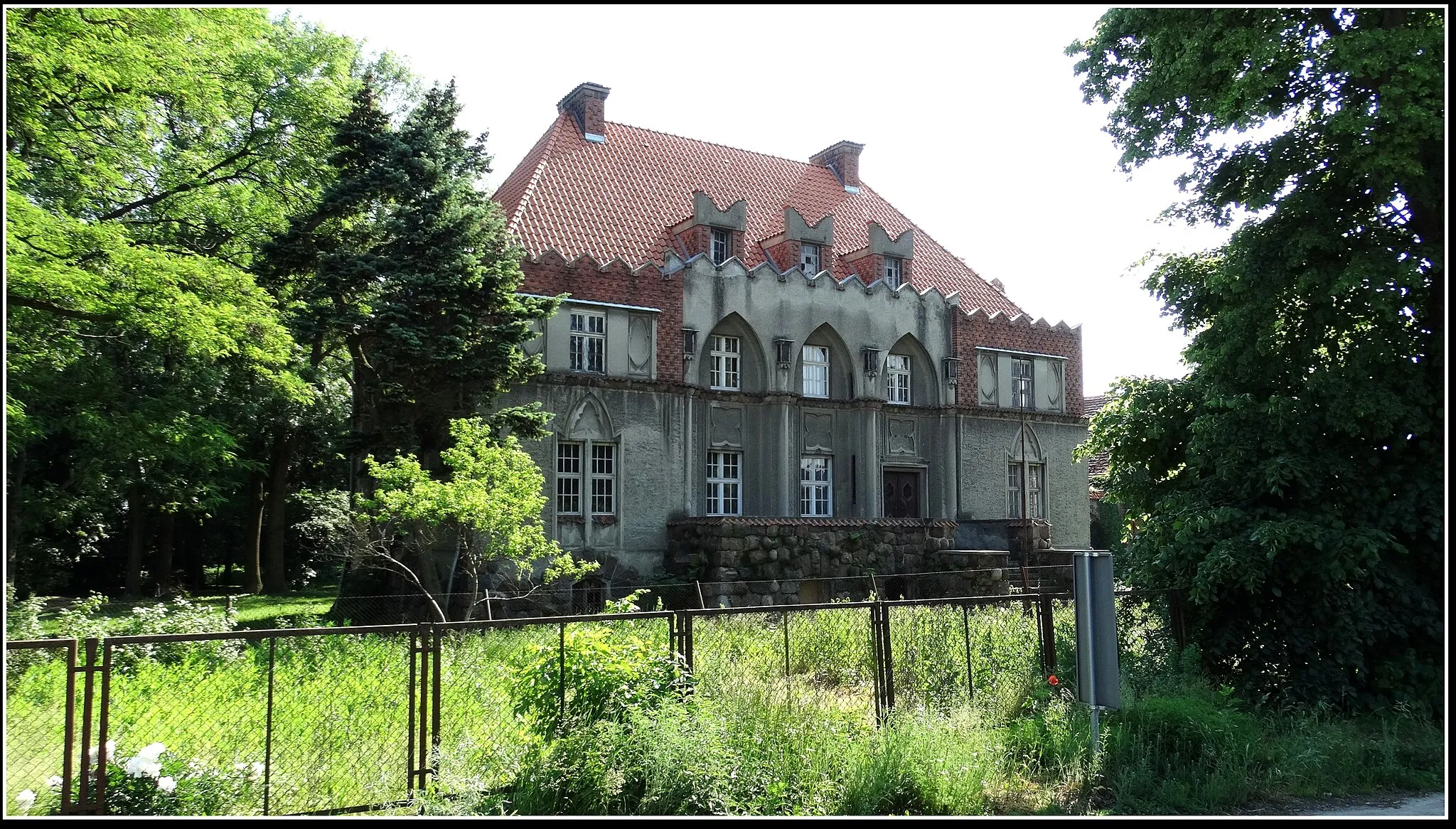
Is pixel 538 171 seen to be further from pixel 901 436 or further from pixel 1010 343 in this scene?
pixel 1010 343

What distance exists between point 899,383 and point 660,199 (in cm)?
889

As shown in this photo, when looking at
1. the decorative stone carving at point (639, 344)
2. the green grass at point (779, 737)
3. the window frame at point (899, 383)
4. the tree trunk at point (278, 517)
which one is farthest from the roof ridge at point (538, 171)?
the green grass at point (779, 737)

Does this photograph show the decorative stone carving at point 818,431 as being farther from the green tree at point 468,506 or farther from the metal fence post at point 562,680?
the metal fence post at point 562,680

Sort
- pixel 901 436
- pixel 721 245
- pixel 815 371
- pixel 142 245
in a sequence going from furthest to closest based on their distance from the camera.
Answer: pixel 901 436 → pixel 815 371 → pixel 721 245 → pixel 142 245

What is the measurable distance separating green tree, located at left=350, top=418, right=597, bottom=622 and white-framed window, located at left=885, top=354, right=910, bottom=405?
1348cm

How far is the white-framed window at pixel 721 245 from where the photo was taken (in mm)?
28406

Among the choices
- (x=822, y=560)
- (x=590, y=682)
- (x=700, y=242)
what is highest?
(x=700, y=242)

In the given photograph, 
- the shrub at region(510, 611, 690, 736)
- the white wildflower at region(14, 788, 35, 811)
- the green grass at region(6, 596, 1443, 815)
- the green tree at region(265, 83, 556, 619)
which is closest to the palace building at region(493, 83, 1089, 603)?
the green tree at region(265, 83, 556, 619)

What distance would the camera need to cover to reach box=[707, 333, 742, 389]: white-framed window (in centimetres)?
2775

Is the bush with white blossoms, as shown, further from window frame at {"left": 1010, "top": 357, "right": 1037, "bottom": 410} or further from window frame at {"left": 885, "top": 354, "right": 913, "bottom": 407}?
window frame at {"left": 1010, "top": 357, "right": 1037, "bottom": 410}

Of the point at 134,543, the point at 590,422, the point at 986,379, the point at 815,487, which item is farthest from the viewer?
the point at 134,543

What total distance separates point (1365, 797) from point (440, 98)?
20.8 metres

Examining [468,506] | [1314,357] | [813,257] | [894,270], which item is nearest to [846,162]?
[894,270]

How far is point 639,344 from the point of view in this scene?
25734 millimetres
